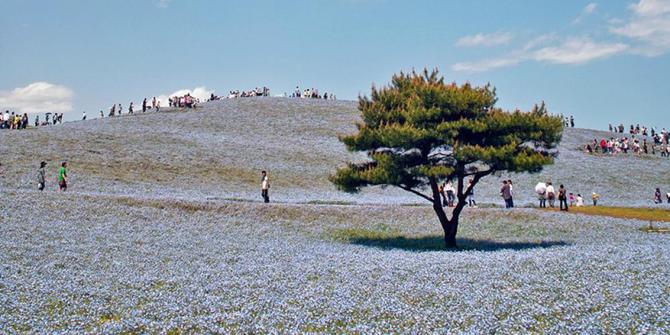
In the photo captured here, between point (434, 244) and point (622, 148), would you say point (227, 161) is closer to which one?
point (434, 244)

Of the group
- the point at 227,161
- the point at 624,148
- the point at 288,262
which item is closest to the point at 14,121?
the point at 227,161

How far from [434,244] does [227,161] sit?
30.2 metres

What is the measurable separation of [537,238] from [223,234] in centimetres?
1562

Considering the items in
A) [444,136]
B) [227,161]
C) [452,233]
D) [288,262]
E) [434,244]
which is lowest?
[434,244]

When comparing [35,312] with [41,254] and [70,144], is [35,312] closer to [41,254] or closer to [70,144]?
[41,254]

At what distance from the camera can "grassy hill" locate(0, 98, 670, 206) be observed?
40031mm

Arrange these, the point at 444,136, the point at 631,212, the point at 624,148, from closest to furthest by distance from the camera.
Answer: the point at 444,136, the point at 631,212, the point at 624,148

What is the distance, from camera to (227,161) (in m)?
51.1

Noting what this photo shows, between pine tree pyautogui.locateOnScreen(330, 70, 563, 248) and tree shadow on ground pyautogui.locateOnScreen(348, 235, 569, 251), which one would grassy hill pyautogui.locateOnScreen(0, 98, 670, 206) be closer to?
tree shadow on ground pyautogui.locateOnScreen(348, 235, 569, 251)

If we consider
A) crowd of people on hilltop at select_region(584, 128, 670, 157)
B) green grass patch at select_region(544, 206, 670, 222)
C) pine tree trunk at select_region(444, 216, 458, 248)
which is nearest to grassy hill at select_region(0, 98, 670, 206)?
crowd of people on hilltop at select_region(584, 128, 670, 157)

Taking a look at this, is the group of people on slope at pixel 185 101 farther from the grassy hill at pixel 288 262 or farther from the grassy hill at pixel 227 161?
the grassy hill at pixel 288 262

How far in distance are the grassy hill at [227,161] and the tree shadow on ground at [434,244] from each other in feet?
37.2

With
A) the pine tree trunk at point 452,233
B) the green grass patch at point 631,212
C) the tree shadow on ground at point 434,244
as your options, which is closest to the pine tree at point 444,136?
the pine tree trunk at point 452,233

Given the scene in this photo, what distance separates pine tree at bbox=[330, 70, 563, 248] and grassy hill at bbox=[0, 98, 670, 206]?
13021 mm
